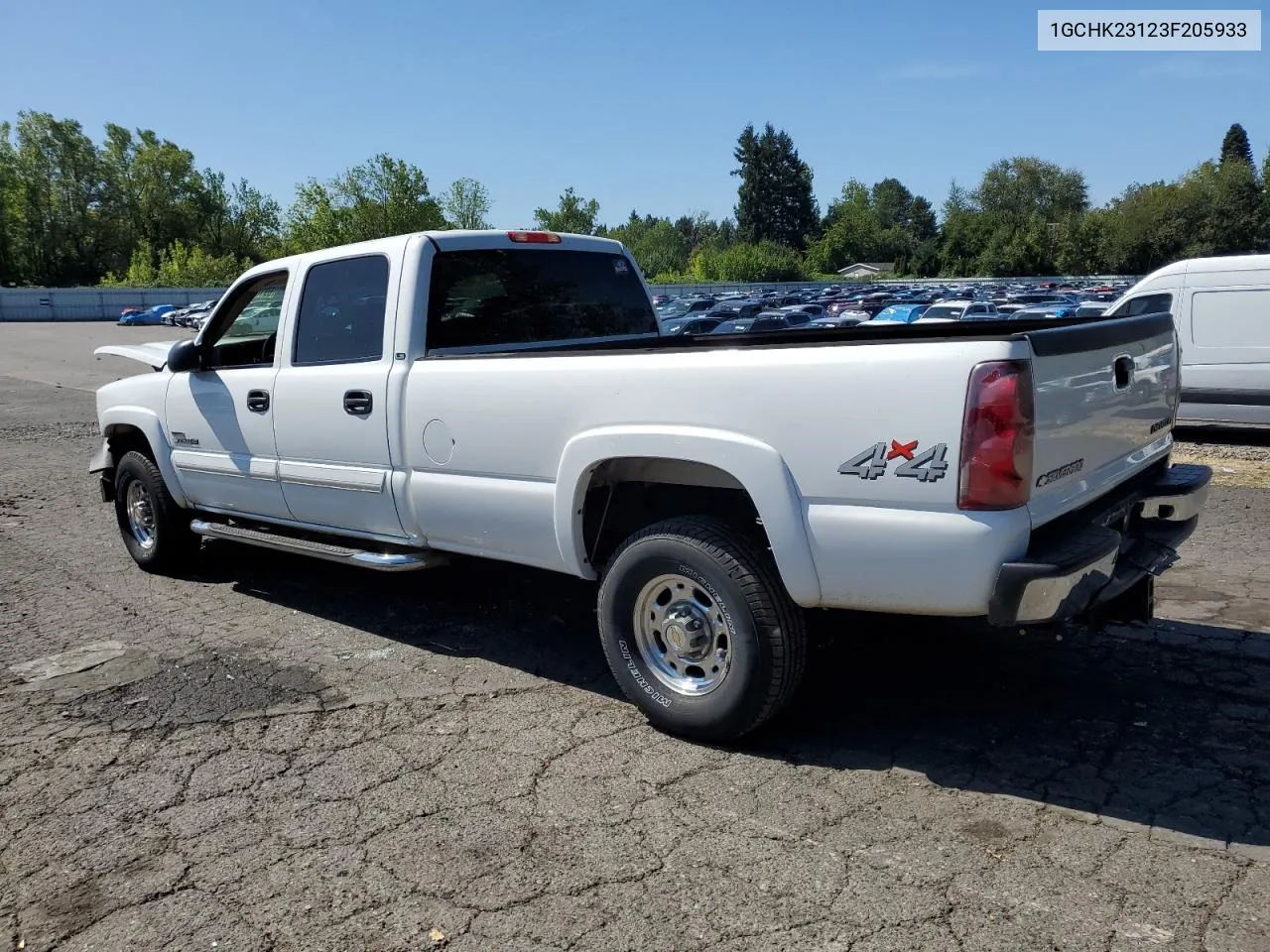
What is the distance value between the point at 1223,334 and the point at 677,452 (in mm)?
9904

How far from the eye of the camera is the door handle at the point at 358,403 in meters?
5.00

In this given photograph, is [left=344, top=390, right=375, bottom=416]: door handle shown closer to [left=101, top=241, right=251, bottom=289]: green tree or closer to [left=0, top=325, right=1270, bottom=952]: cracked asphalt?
[left=0, top=325, right=1270, bottom=952]: cracked asphalt

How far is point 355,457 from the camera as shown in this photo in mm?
5117

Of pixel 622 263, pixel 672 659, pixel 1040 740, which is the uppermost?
pixel 622 263

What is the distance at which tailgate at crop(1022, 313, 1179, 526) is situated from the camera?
3404 mm

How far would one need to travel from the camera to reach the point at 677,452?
12.7ft

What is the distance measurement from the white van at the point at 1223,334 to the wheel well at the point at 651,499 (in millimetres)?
8447

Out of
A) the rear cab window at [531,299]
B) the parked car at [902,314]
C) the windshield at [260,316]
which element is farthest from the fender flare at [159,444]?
the parked car at [902,314]

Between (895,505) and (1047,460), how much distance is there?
Result: 0.52m

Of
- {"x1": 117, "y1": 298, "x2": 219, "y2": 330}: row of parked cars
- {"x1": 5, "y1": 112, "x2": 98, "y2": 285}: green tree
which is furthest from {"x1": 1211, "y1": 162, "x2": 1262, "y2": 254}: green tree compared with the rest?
{"x1": 5, "y1": 112, "x2": 98, "y2": 285}: green tree

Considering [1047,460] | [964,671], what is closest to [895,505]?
[1047,460]

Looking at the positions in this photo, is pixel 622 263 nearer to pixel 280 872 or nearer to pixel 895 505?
pixel 895 505

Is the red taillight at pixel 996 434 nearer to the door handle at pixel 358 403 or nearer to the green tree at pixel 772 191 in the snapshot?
the door handle at pixel 358 403

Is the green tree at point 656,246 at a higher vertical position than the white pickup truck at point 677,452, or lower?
higher
